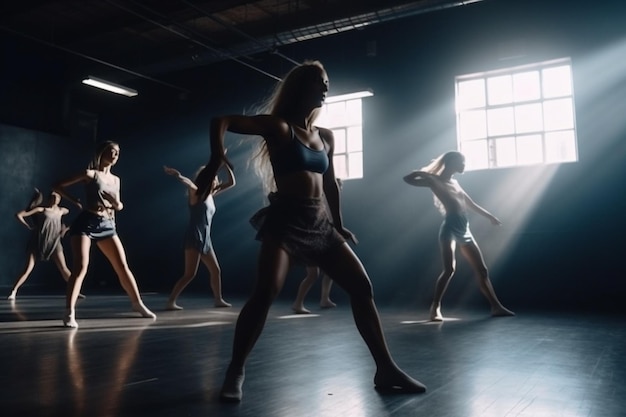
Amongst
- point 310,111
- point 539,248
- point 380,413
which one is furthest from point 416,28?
point 380,413

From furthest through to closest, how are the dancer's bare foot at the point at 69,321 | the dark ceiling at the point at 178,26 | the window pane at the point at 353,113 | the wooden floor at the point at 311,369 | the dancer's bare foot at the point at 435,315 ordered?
the window pane at the point at 353,113 < the dark ceiling at the point at 178,26 < the dancer's bare foot at the point at 435,315 < the dancer's bare foot at the point at 69,321 < the wooden floor at the point at 311,369

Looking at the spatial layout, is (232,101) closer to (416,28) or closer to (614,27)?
(416,28)

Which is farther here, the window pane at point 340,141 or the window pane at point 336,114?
the window pane at point 336,114

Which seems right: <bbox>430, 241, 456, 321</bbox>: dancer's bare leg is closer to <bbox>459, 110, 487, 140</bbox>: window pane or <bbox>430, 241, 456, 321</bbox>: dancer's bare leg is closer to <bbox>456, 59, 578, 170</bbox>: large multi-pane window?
<bbox>456, 59, 578, 170</bbox>: large multi-pane window

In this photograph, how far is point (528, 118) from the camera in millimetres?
7578

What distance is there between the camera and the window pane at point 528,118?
24.6 ft

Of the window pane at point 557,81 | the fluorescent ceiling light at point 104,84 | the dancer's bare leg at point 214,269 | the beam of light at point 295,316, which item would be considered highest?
the fluorescent ceiling light at point 104,84

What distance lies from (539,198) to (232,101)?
246 inches

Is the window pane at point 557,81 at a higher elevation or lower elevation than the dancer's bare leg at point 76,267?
higher

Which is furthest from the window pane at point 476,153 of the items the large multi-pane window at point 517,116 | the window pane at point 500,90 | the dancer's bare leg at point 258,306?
the dancer's bare leg at point 258,306

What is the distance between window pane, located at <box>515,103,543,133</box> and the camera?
295 inches

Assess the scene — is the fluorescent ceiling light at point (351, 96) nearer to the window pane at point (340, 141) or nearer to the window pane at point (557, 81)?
the window pane at point (340, 141)

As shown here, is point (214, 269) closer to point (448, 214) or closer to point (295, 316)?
point (295, 316)

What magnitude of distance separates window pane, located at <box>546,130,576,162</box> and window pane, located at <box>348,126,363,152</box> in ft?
9.82
